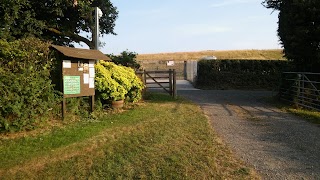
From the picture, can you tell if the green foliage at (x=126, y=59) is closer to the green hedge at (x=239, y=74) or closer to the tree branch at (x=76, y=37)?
the tree branch at (x=76, y=37)

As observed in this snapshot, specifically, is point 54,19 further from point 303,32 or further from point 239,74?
point 239,74

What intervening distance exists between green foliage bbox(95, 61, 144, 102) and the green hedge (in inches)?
515

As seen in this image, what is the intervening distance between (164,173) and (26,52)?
5.10 m

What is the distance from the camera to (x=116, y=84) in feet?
41.8

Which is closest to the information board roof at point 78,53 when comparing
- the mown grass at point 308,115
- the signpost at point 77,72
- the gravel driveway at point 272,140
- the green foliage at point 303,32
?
the signpost at point 77,72

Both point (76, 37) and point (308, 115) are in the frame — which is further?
point (76, 37)

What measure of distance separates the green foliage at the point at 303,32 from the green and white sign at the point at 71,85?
9.28 m

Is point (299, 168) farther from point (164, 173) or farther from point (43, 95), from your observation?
point (43, 95)

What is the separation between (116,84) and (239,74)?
16.3 m

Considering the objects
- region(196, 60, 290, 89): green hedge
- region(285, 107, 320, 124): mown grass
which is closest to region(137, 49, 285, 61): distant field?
region(196, 60, 290, 89): green hedge

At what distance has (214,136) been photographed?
8703 millimetres

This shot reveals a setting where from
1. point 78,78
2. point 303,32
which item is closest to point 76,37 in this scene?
point 78,78

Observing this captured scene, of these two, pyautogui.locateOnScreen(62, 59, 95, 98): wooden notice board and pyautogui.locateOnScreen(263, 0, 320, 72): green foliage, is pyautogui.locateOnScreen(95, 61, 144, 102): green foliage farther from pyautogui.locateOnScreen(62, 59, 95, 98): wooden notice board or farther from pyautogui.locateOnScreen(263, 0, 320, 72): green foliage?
pyautogui.locateOnScreen(263, 0, 320, 72): green foliage

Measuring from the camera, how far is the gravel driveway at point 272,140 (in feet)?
20.3
